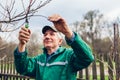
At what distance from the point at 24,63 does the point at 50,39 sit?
16.0 inches

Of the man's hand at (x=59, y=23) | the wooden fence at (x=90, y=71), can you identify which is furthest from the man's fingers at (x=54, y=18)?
the wooden fence at (x=90, y=71)

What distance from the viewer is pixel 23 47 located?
321 centimetres

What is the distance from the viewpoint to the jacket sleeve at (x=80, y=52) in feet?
9.03

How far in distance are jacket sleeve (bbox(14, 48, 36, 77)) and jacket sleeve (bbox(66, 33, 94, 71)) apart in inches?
24.1

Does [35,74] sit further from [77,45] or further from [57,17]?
[57,17]

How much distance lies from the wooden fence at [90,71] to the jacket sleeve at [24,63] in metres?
2.24

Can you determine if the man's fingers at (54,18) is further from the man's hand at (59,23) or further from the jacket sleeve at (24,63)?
the jacket sleeve at (24,63)

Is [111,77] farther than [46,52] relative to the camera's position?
Yes

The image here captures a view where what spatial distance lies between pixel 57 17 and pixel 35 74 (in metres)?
1.27

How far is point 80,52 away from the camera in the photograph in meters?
2.80

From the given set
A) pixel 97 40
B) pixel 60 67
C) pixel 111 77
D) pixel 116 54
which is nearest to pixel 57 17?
pixel 60 67

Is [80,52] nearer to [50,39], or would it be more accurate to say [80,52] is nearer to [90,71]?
[50,39]

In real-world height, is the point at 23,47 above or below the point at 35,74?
above

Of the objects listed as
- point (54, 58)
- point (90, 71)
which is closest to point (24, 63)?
point (54, 58)
